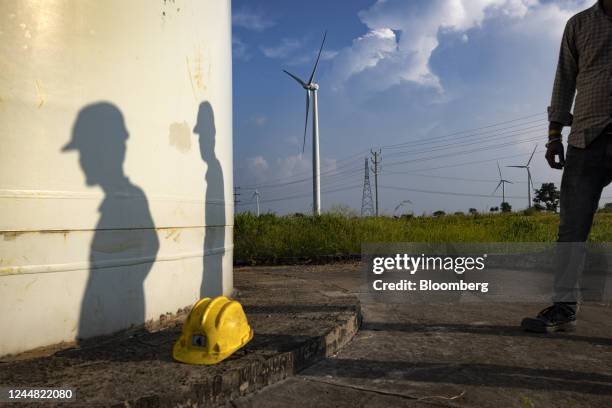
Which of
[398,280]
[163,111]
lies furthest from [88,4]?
[398,280]

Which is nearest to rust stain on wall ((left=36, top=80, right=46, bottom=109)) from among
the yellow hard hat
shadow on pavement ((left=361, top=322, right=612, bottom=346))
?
the yellow hard hat

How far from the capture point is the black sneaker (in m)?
2.64

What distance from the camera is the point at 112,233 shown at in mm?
2211

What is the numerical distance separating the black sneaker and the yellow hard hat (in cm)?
166

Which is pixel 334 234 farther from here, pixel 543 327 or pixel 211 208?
pixel 543 327

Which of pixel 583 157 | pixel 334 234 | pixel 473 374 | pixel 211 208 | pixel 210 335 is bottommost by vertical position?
pixel 473 374

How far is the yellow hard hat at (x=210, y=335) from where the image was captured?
189 cm

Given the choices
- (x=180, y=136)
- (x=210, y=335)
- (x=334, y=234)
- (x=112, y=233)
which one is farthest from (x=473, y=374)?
(x=334, y=234)

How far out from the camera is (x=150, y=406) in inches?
59.6

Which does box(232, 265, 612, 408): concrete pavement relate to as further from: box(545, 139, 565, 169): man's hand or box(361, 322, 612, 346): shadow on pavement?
box(545, 139, 565, 169): man's hand

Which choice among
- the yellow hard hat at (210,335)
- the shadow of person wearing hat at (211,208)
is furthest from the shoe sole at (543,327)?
the shadow of person wearing hat at (211,208)

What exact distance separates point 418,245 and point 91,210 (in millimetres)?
5966

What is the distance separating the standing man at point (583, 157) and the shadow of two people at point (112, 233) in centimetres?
214

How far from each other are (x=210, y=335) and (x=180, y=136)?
3.74 ft
